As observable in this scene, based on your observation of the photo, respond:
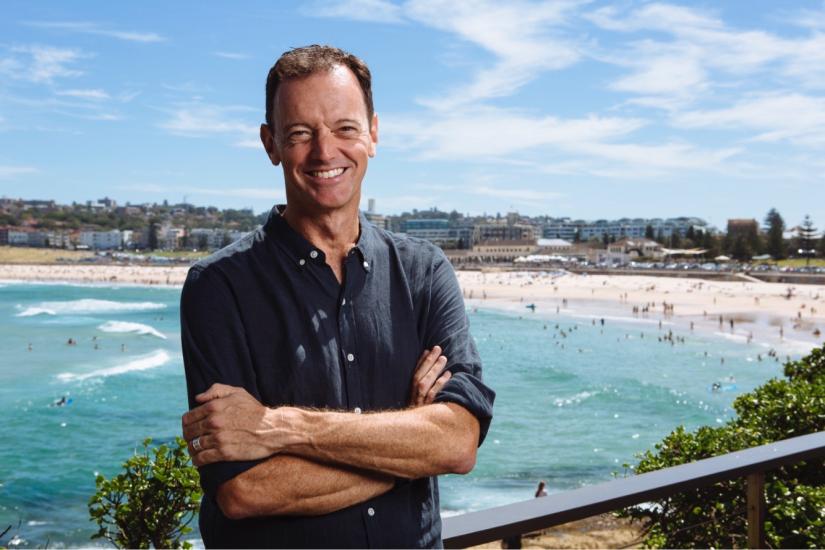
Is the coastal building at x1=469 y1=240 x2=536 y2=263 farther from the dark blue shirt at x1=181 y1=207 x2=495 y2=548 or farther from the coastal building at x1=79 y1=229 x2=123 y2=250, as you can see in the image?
the dark blue shirt at x1=181 y1=207 x2=495 y2=548

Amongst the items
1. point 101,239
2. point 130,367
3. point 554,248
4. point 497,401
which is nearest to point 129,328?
point 130,367

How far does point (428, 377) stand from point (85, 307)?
62.3 metres

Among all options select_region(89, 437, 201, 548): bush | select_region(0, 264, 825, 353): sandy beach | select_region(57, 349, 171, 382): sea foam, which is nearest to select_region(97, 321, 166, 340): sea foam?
select_region(57, 349, 171, 382): sea foam

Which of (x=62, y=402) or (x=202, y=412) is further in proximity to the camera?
(x=62, y=402)

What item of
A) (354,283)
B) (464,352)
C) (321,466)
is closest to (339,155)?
(354,283)

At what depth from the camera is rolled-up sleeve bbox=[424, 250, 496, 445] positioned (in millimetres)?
1588

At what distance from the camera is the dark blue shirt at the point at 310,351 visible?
1.45m

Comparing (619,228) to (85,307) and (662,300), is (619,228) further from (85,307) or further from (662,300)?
(85,307)

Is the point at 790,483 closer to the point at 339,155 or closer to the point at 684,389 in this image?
the point at 339,155

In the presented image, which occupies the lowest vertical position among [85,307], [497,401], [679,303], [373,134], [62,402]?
[85,307]

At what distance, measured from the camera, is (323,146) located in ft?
5.15

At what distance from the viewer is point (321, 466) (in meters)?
1.44

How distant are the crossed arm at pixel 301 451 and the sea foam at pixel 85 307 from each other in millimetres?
56613

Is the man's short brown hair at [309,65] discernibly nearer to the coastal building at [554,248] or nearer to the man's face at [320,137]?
the man's face at [320,137]
